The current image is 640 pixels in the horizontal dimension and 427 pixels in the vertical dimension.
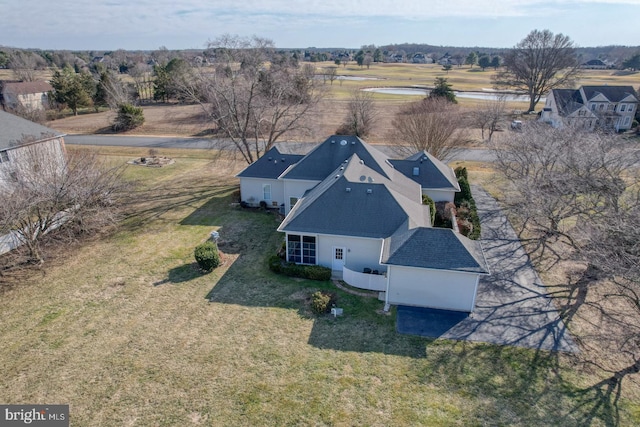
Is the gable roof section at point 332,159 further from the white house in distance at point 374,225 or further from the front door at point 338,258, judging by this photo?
the front door at point 338,258

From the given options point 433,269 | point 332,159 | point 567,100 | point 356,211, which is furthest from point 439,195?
point 567,100

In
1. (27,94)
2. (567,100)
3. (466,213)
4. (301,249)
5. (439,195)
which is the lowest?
(301,249)

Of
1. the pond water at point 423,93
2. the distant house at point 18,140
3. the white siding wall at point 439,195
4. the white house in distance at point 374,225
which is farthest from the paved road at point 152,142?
the pond water at point 423,93

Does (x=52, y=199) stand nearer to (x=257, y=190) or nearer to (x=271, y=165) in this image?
(x=257, y=190)

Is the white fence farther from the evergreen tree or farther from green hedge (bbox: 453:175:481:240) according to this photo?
the evergreen tree

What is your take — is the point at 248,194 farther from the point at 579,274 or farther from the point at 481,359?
the point at 579,274

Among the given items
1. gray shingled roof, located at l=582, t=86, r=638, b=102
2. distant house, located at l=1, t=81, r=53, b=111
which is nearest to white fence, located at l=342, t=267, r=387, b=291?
gray shingled roof, located at l=582, t=86, r=638, b=102

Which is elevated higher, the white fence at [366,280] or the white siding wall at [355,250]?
the white siding wall at [355,250]
